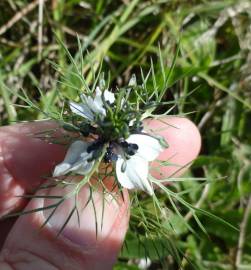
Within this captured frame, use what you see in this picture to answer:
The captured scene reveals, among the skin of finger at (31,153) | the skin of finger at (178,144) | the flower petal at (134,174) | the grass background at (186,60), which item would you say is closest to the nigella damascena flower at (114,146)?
the flower petal at (134,174)

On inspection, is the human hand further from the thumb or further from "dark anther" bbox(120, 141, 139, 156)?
"dark anther" bbox(120, 141, 139, 156)

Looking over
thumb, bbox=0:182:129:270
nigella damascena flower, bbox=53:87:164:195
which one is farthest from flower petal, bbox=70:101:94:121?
thumb, bbox=0:182:129:270

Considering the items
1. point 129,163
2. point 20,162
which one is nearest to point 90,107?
point 129,163

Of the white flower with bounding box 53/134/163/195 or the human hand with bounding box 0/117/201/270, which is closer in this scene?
the white flower with bounding box 53/134/163/195

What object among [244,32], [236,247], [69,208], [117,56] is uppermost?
[244,32]

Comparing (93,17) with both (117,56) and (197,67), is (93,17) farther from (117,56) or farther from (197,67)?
(197,67)

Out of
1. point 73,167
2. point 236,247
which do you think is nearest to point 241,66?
point 236,247

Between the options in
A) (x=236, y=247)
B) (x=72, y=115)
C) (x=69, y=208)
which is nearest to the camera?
(x=72, y=115)
